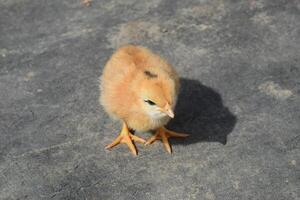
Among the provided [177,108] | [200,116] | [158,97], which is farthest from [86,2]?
[158,97]

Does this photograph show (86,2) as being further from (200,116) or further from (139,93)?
(139,93)

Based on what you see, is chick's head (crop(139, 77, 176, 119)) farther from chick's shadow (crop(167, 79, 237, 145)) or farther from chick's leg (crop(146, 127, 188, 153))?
chick's shadow (crop(167, 79, 237, 145))

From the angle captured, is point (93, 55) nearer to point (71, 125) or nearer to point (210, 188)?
point (71, 125)

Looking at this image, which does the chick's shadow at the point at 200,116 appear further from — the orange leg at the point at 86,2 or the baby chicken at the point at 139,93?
the orange leg at the point at 86,2

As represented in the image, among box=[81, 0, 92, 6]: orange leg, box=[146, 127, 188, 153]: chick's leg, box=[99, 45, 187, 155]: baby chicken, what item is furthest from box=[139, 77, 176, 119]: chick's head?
box=[81, 0, 92, 6]: orange leg

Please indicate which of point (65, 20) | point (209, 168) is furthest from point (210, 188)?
point (65, 20)
